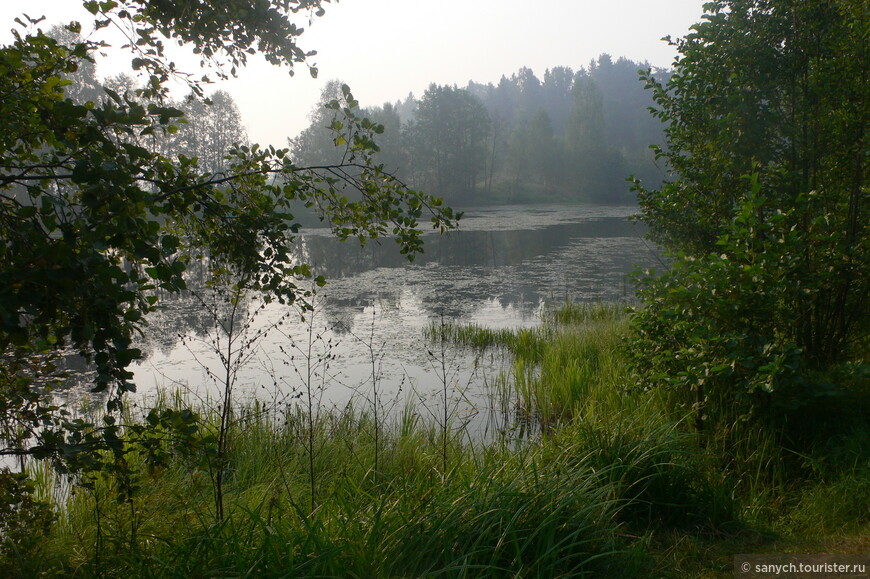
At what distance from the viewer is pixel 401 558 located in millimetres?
2625

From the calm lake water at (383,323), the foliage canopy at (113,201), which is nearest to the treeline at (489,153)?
the calm lake water at (383,323)

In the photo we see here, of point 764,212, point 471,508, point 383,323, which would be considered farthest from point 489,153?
point 471,508

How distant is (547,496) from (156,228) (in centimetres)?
226

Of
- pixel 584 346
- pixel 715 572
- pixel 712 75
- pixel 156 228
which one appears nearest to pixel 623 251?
pixel 584 346

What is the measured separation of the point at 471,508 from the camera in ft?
9.51

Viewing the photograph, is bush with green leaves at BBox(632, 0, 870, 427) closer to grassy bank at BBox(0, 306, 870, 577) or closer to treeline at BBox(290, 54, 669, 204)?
grassy bank at BBox(0, 306, 870, 577)

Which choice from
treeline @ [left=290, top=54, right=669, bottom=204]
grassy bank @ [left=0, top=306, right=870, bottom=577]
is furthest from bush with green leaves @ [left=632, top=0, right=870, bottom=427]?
treeline @ [left=290, top=54, right=669, bottom=204]

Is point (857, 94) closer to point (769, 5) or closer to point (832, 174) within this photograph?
point (832, 174)

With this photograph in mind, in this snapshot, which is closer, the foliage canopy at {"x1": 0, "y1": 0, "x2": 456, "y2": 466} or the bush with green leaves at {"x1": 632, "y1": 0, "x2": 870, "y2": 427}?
the foliage canopy at {"x1": 0, "y1": 0, "x2": 456, "y2": 466}

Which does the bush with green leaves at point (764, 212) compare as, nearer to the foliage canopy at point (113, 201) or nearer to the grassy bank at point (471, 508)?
the grassy bank at point (471, 508)

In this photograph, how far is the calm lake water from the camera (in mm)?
7477

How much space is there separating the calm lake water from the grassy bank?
0.70 m

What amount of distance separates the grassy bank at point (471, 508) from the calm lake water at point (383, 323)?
27.4 inches

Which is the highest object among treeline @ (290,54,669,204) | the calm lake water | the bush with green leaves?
treeline @ (290,54,669,204)
